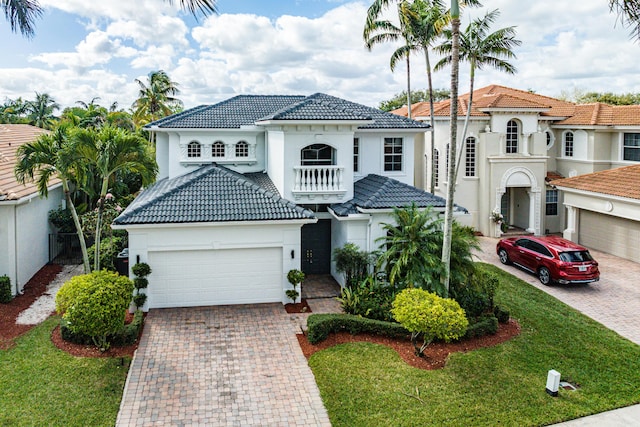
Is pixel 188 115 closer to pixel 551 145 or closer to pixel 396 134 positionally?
pixel 396 134

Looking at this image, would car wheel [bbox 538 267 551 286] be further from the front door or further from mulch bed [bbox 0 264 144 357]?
mulch bed [bbox 0 264 144 357]

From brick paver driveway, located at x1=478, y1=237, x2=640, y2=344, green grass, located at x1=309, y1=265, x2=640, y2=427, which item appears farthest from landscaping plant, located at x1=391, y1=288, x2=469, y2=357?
brick paver driveway, located at x1=478, y1=237, x2=640, y2=344

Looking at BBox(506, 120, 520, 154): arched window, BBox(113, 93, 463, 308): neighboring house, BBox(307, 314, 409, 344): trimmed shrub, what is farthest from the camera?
BBox(506, 120, 520, 154): arched window

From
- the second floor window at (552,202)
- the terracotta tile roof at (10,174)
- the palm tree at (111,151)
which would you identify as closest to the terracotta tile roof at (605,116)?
the second floor window at (552,202)

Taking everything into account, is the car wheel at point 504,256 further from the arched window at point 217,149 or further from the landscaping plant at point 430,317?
the arched window at point 217,149

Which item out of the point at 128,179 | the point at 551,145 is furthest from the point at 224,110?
the point at 551,145

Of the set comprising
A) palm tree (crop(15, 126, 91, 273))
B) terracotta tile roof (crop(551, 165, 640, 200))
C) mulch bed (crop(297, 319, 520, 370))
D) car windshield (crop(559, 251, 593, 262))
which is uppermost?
palm tree (crop(15, 126, 91, 273))
